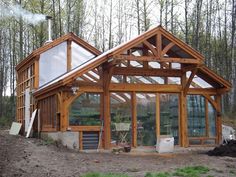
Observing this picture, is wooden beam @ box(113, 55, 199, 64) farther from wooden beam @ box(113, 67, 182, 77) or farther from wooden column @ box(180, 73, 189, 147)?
wooden column @ box(180, 73, 189, 147)

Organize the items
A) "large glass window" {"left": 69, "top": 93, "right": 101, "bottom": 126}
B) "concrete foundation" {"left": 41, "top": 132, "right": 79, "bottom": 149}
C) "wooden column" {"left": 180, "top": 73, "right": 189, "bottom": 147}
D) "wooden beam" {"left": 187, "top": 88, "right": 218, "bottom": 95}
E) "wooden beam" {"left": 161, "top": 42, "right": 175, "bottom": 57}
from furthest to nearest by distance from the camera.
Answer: "wooden beam" {"left": 187, "top": 88, "right": 218, "bottom": 95}, "wooden column" {"left": 180, "top": 73, "right": 189, "bottom": 147}, "wooden beam" {"left": 161, "top": 42, "right": 175, "bottom": 57}, "large glass window" {"left": 69, "top": 93, "right": 101, "bottom": 126}, "concrete foundation" {"left": 41, "top": 132, "right": 79, "bottom": 149}

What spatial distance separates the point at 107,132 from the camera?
14.8 m

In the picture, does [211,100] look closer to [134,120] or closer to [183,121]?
[183,121]

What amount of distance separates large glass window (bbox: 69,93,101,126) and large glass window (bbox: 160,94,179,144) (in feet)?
8.39

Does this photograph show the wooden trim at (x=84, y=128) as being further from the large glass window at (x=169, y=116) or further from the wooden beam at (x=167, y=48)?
the wooden beam at (x=167, y=48)

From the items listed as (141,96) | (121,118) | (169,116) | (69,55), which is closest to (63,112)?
(121,118)

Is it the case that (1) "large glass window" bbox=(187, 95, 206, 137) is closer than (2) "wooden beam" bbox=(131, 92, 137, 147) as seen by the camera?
No

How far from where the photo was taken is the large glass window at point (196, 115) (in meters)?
16.2

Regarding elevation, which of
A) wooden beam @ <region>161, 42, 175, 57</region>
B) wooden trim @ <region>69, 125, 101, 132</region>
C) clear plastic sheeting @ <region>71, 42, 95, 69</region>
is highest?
clear plastic sheeting @ <region>71, 42, 95, 69</region>

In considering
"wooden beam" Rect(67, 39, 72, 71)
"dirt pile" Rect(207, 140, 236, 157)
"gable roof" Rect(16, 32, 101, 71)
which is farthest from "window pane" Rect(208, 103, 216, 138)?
"wooden beam" Rect(67, 39, 72, 71)

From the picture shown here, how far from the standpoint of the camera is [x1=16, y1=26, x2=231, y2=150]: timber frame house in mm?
14469

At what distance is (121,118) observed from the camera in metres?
15.1

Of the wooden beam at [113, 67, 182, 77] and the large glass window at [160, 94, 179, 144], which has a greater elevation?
the wooden beam at [113, 67, 182, 77]

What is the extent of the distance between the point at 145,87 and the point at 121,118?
1.53m
